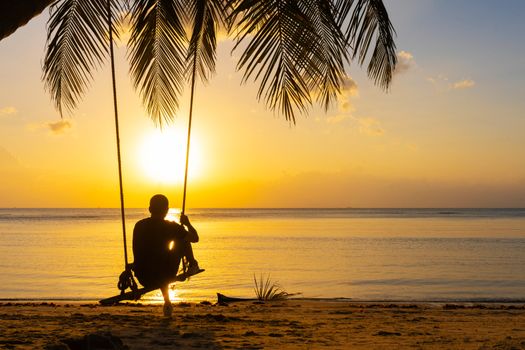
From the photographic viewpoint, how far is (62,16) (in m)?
6.34

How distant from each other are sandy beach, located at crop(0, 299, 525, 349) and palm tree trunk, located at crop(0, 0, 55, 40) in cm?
249

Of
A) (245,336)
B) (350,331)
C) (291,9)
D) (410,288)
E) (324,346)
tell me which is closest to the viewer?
(291,9)

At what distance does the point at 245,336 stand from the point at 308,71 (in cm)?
292

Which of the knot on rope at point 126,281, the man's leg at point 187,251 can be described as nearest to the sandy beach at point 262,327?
the knot on rope at point 126,281

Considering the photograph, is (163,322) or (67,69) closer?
(67,69)

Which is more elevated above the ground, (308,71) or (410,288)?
(308,71)

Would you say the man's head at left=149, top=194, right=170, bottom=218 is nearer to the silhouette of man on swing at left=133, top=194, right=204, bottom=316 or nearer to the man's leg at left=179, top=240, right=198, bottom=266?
the silhouette of man on swing at left=133, top=194, right=204, bottom=316

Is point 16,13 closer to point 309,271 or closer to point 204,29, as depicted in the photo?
point 204,29

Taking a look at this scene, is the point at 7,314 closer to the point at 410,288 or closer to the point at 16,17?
the point at 16,17

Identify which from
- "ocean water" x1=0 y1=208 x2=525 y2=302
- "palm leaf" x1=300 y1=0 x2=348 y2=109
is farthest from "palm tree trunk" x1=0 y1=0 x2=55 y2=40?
"ocean water" x1=0 y1=208 x2=525 y2=302

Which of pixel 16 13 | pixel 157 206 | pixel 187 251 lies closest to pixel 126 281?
pixel 187 251

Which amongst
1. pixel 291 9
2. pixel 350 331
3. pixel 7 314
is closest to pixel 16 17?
pixel 291 9

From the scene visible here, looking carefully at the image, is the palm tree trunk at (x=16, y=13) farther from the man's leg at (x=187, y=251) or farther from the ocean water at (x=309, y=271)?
the ocean water at (x=309, y=271)

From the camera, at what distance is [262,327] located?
7.40 meters
